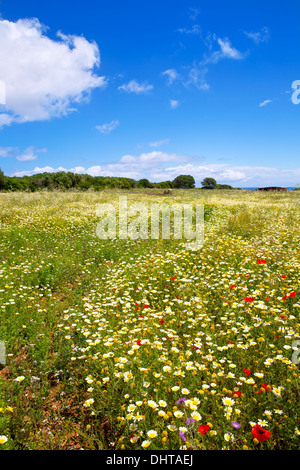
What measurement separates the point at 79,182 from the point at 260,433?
55829 millimetres

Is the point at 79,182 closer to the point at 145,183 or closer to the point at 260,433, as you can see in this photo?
the point at 145,183

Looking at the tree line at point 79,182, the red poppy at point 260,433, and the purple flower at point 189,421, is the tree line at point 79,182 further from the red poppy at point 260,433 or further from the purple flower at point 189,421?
the red poppy at point 260,433

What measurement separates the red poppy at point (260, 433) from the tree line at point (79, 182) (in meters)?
27.8

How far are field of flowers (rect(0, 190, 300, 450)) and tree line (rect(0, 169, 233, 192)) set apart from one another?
2379 centimetres

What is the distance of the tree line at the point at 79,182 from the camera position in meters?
40.4

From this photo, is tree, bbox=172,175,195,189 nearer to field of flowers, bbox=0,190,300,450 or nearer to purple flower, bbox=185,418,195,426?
field of flowers, bbox=0,190,300,450

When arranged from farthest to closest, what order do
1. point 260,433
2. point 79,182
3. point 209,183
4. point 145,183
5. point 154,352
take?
point 209,183, point 145,183, point 79,182, point 154,352, point 260,433

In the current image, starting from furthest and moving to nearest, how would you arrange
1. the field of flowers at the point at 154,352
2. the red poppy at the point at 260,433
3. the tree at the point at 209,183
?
the tree at the point at 209,183
the field of flowers at the point at 154,352
the red poppy at the point at 260,433

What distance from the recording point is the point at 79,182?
54.2m

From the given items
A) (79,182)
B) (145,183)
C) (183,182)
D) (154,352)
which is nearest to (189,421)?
(154,352)

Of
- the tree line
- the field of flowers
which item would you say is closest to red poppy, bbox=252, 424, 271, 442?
the field of flowers

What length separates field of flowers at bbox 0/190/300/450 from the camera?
8.13ft

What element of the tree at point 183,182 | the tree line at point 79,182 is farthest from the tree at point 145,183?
the tree at point 183,182
